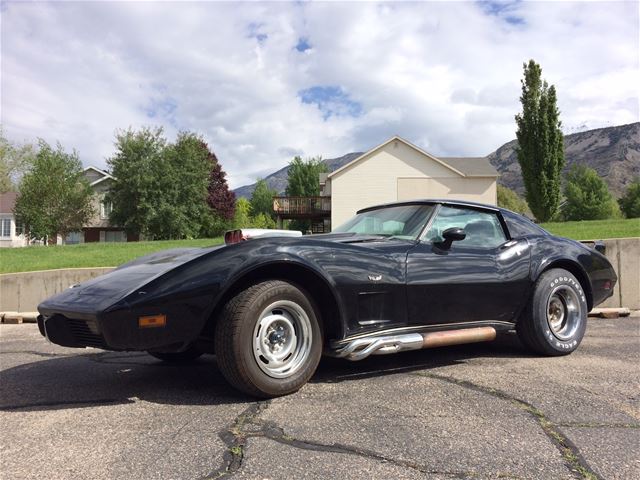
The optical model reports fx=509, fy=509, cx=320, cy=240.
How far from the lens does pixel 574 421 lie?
8.87 ft

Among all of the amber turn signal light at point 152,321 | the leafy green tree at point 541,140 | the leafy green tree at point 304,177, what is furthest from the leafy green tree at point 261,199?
the amber turn signal light at point 152,321

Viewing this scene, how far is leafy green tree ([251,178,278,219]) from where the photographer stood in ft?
319

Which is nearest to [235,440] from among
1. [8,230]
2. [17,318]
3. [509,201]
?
[17,318]

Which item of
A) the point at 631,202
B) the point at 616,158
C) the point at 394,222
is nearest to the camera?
the point at 394,222

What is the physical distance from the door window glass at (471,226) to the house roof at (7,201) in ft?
170

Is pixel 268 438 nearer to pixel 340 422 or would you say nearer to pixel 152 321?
pixel 340 422

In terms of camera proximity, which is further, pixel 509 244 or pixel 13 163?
pixel 13 163

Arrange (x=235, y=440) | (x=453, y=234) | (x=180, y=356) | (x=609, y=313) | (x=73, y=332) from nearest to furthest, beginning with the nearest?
(x=235, y=440) < (x=73, y=332) < (x=453, y=234) < (x=180, y=356) < (x=609, y=313)

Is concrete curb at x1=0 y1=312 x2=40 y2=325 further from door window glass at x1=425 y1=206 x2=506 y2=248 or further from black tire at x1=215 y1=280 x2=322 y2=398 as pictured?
door window glass at x1=425 y1=206 x2=506 y2=248

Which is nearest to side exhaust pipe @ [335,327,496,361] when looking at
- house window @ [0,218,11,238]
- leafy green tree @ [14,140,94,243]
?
leafy green tree @ [14,140,94,243]

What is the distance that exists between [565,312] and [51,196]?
1228 inches

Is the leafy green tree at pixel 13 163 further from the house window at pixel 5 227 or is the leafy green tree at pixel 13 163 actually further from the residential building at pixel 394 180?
the residential building at pixel 394 180

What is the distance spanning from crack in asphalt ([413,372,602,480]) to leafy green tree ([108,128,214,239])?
1107 inches

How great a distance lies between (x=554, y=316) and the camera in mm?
4590
